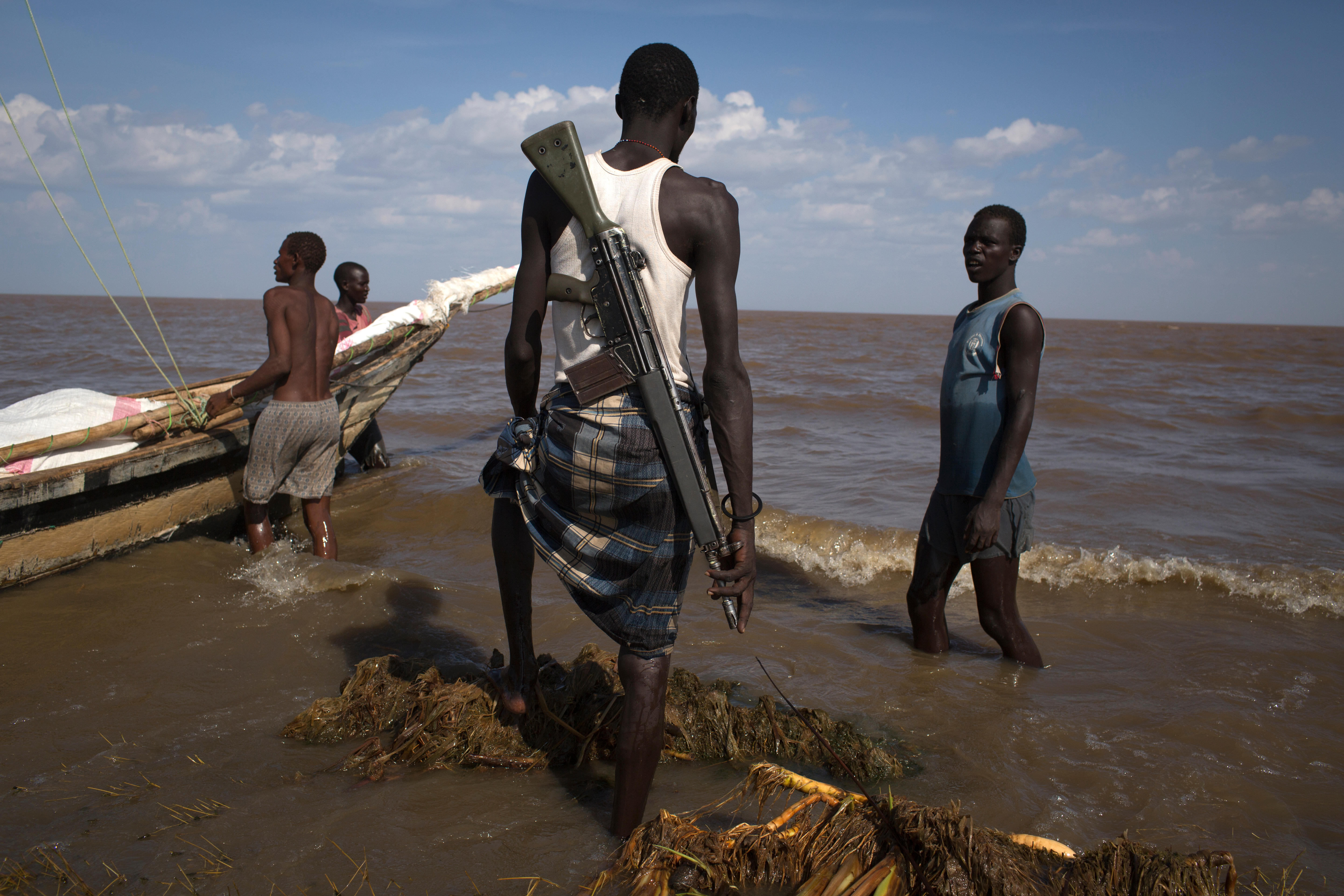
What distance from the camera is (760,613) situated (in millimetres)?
4504

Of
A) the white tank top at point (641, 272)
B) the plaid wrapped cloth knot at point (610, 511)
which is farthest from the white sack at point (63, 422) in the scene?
the white tank top at point (641, 272)

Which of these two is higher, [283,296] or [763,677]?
[283,296]

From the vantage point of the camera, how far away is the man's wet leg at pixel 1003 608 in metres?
3.20

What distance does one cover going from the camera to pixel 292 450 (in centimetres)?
474

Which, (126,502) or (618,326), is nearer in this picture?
(618,326)

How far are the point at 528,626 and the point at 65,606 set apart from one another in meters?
2.74

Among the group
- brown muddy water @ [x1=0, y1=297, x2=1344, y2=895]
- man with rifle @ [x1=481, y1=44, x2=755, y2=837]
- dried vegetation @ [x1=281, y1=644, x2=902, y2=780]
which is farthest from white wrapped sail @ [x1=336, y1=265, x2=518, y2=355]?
man with rifle @ [x1=481, y1=44, x2=755, y2=837]

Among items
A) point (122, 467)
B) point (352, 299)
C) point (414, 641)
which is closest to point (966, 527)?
point (414, 641)

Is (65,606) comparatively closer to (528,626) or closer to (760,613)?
(528,626)

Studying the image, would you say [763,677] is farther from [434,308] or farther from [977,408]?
[434,308]

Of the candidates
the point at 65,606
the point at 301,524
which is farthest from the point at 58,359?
the point at 65,606

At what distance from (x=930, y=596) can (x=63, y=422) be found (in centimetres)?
489

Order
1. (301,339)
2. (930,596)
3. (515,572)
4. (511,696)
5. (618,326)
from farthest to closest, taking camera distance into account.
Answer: (301,339)
(930,596)
(511,696)
(515,572)
(618,326)

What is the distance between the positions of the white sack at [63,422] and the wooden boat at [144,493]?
0.36ft
